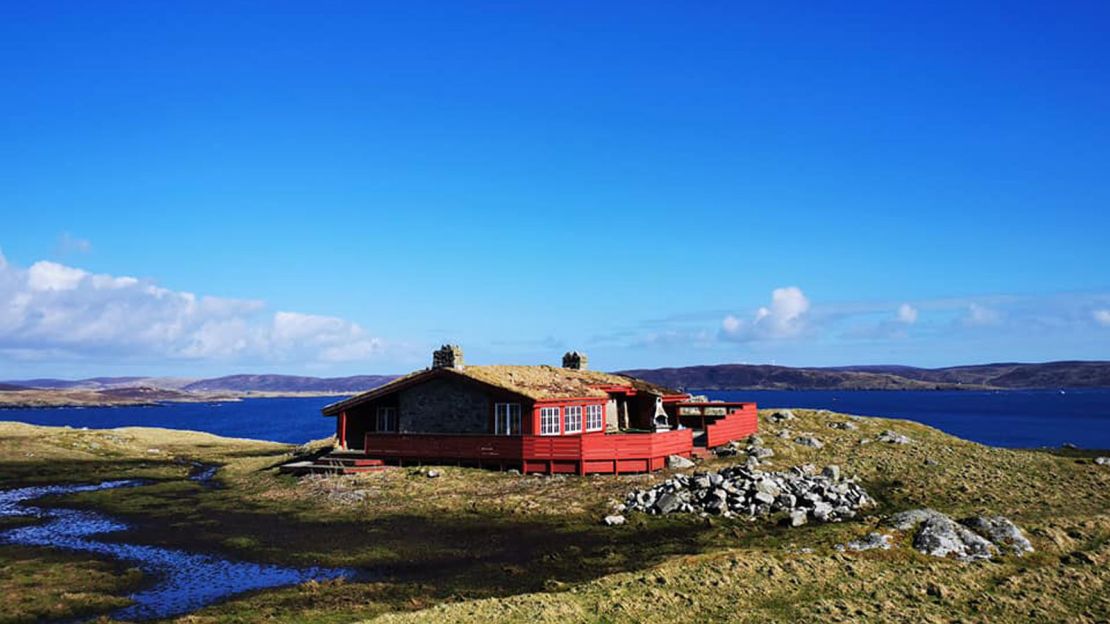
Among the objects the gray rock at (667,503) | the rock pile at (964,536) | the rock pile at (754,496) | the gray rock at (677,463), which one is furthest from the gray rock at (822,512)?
the gray rock at (677,463)

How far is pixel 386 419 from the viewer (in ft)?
167

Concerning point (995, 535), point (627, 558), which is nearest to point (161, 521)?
point (627, 558)

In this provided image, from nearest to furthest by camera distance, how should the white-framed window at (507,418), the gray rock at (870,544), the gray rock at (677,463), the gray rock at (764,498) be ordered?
the gray rock at (870,544) < the gray rock at (764,498) < the gray rock at (677,463) < the white-framed window at (507,418)

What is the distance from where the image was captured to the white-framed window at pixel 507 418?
45438 millimetres

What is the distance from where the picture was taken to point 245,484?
4591 cm

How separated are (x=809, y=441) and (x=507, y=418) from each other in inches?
775

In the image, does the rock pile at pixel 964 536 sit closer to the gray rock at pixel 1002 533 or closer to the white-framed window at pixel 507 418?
the gray rock at pixel 1002 533

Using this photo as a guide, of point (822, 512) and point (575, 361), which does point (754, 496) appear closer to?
point (822, 512)

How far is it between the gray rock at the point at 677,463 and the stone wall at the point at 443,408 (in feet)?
34.7

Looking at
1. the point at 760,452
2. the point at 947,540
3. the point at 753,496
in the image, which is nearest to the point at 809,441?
the point at 760,452

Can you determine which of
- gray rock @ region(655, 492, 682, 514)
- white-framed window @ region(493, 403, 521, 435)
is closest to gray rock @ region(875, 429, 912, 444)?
gray rock @ region(655, 492, 682, 514)

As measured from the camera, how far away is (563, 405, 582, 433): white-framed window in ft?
156

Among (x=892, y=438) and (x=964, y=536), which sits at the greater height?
(x=892, y=438)

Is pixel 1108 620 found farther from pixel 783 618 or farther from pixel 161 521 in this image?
pixel 161 521
